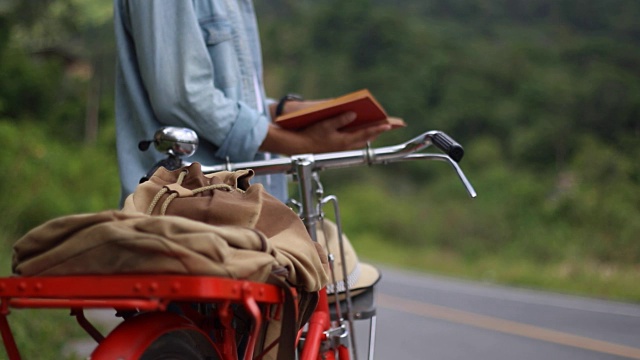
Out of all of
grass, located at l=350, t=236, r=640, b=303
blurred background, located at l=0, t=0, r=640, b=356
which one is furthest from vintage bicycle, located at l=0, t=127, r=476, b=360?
grass, located at l=350, t=236, r=640, b=303

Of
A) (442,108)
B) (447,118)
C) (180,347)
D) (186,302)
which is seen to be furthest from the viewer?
(442,108)

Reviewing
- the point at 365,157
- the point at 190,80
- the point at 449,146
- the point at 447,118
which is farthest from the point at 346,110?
the point at 447,118

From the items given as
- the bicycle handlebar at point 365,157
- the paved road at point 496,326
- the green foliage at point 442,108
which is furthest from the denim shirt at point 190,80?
the green foliage at point 442,108

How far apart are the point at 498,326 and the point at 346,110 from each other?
26.1 ft

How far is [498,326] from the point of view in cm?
1041

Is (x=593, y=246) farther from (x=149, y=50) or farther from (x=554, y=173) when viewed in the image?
(x=149, y=50)

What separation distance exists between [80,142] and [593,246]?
11.1 m

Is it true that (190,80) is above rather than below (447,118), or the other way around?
above

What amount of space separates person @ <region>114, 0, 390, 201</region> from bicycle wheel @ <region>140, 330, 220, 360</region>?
0.93 meters

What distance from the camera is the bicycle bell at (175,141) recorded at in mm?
2473

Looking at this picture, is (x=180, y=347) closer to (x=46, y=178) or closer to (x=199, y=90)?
(x=199, y=90)

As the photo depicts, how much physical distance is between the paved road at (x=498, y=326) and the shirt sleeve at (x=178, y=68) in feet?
16.3

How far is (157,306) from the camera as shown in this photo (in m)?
1.71

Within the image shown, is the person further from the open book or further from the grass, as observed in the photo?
the grass
